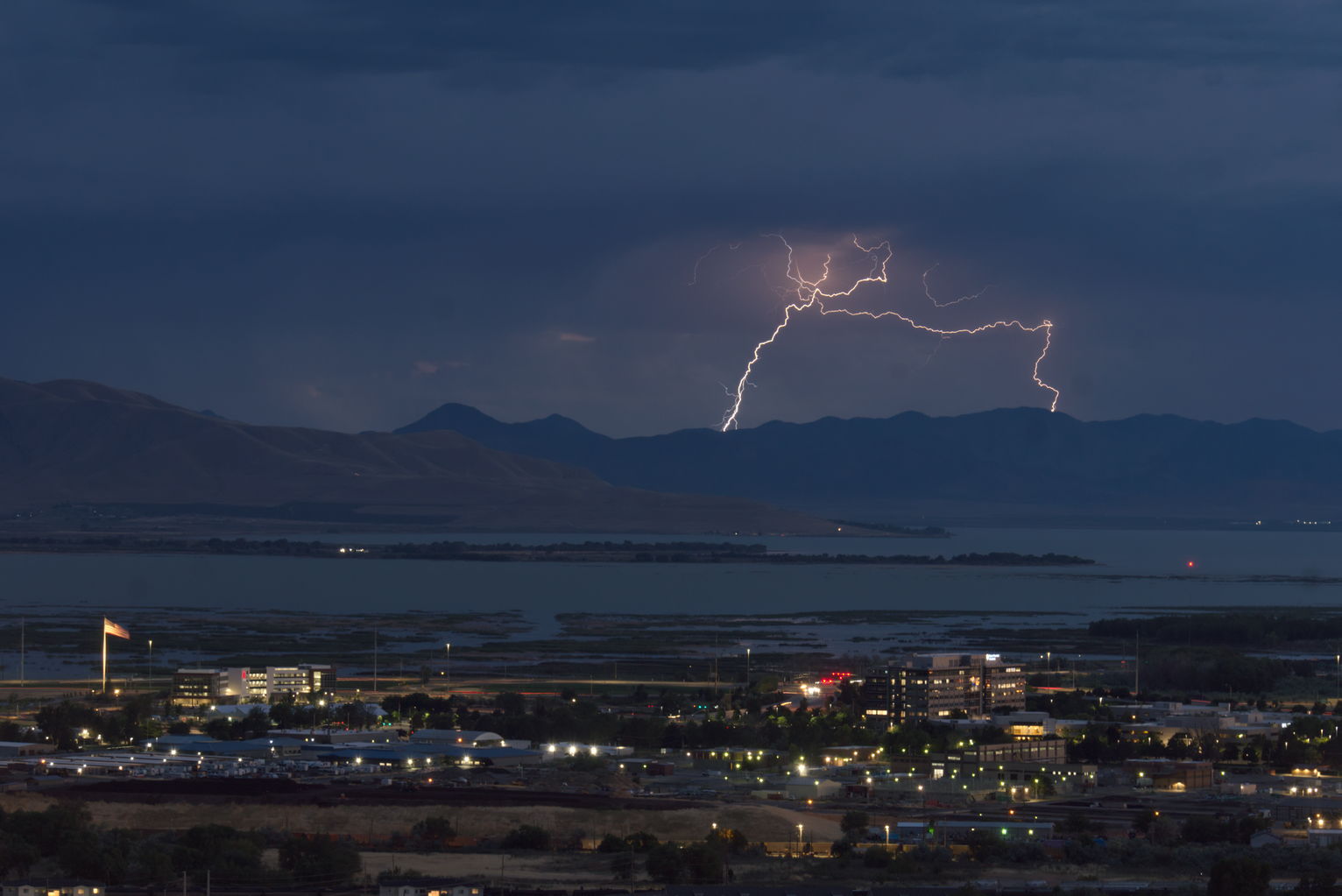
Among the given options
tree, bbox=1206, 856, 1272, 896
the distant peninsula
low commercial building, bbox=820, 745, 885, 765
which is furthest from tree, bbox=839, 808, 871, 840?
the distant peninsula

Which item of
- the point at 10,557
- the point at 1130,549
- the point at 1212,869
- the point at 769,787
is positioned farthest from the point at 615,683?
the point at 1130,549

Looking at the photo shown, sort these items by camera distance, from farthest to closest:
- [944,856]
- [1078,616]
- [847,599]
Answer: [847,599]
[1078,616]
[944,856]

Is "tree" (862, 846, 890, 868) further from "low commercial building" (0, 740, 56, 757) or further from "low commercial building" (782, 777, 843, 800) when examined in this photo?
"low commercial building" (0, 740, 56, 757)

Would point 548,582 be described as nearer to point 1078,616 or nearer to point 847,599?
point 847,599

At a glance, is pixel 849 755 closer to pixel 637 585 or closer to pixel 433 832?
pixel 433 832

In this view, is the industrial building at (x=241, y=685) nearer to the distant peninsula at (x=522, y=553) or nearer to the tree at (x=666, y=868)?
the tree at (x=666, y=868)

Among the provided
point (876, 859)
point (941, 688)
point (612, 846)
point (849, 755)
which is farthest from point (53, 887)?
point (941, 688)
